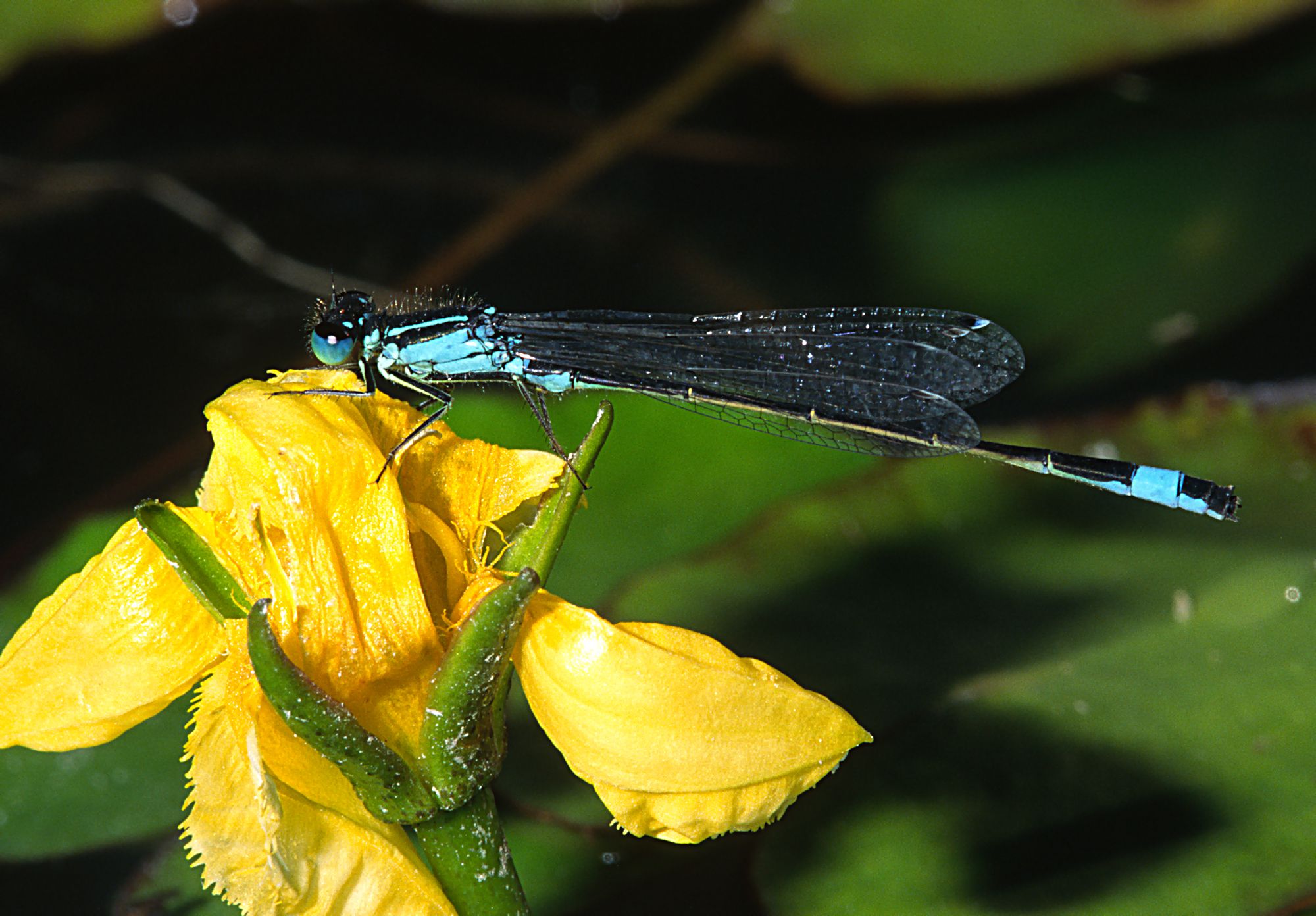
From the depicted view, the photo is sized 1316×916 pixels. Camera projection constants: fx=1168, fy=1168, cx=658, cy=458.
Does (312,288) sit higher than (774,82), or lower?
lower

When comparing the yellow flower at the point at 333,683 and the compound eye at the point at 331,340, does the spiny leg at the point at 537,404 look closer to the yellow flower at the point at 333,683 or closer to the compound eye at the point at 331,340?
the compound eye at the point at 331,340

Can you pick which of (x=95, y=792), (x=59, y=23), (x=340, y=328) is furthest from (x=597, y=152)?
(x=95, y=792)

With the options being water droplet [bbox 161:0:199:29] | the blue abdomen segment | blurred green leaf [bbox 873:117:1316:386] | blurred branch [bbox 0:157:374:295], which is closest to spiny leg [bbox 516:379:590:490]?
the blue abdomen segment

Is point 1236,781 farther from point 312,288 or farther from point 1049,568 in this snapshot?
point 312,288

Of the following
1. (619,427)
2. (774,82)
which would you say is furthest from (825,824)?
(774,82)

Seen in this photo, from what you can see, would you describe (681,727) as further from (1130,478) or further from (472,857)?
(1130,478)

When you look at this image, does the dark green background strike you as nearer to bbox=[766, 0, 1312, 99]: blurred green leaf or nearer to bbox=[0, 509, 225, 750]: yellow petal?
bbox=[766, 0, 1312, 99]: blurred green leaf
